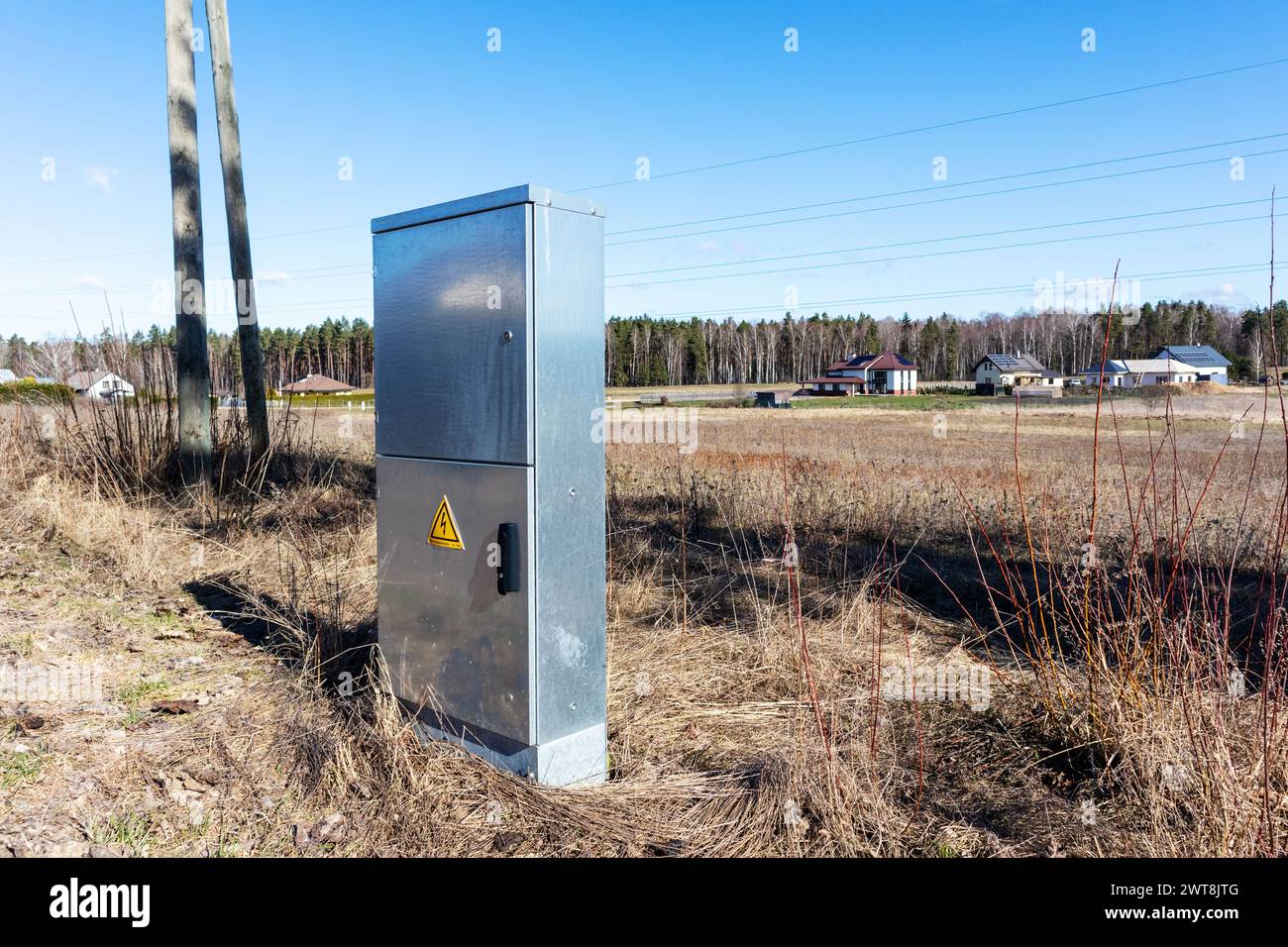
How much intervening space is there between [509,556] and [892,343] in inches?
2687

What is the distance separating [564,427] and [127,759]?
207 cm

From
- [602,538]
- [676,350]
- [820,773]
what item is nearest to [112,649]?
[602,538]

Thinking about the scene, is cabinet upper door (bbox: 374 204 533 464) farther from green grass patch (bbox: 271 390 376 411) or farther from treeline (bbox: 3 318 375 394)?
treeline (bbox: 3 318 375 394)

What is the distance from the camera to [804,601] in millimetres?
5746

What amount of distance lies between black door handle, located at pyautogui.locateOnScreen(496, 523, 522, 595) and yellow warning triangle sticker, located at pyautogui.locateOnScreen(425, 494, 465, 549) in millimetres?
285

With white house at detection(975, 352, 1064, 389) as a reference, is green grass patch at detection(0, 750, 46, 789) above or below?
below

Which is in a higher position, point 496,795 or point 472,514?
point 472,514

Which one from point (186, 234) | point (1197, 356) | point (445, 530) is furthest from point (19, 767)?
point (1197, 356)

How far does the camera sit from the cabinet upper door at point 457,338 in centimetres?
312

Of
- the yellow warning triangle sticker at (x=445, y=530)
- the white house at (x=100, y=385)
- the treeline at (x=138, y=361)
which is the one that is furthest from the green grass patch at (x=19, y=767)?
the white house at (x=100, y=385)

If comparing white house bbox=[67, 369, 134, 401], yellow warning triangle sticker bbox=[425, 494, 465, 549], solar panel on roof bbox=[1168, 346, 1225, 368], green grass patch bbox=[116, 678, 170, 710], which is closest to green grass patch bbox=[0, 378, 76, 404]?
white house bbox=[67, 369, 134, 401]

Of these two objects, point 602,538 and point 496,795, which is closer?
point 496,795

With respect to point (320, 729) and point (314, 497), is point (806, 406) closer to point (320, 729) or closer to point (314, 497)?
point (314, 497)

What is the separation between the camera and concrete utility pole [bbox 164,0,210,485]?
28.9ft
